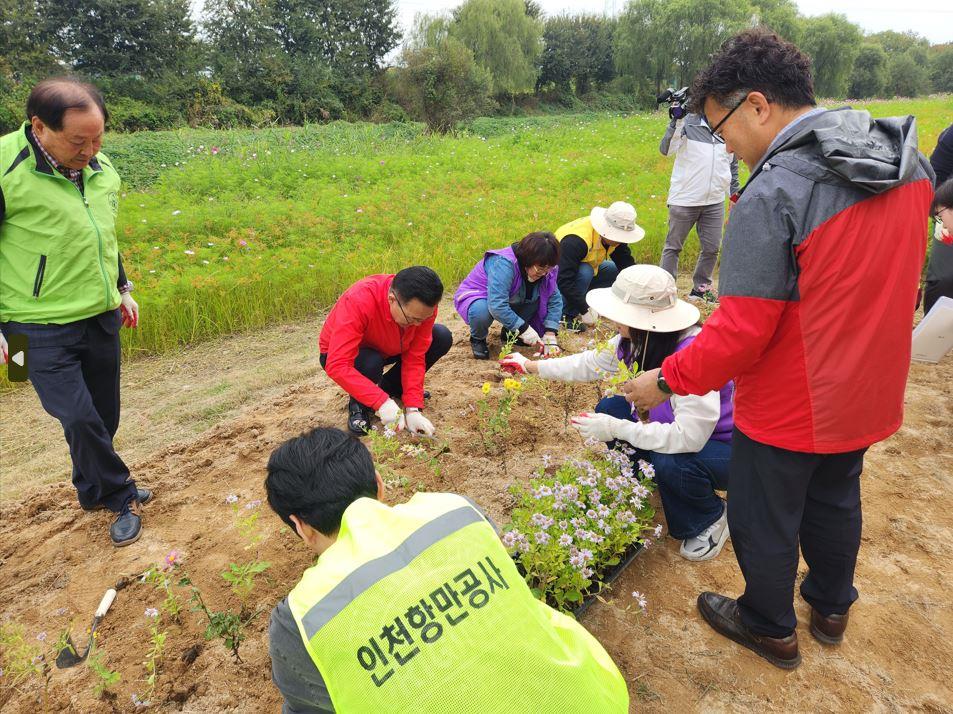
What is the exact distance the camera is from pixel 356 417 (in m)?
3.41

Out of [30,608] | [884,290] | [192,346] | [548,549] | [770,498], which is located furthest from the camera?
[192,346]

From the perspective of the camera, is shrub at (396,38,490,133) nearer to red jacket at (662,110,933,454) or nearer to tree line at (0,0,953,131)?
tree line at (0,0,953,131)

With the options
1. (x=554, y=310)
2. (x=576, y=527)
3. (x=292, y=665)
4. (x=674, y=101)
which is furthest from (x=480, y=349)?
(x=292, y=665)

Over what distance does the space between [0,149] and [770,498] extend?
2920 millimetres

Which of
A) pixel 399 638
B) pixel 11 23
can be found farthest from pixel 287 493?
pixel 11 23

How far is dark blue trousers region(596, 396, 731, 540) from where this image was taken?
2.26 meters

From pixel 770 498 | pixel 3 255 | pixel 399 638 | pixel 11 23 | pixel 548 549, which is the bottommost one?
pixel 548 549

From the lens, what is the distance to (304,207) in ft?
23.9

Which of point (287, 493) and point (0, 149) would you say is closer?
point (287, 493)

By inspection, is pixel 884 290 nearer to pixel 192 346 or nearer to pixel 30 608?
pixel 30 608

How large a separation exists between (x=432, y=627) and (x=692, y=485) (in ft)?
5.19

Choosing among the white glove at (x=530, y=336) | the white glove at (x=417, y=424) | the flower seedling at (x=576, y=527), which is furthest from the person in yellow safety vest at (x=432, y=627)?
the white glove at (x=530, y=336)

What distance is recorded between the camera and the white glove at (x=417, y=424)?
117 inches

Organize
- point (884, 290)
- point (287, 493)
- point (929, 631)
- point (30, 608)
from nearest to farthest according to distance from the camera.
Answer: point (287, 493) < point (884, 290) < point (929, 631) < point (30, 608)
